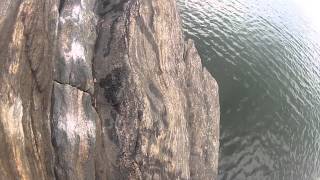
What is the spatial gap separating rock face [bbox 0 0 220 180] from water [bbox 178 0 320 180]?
37.2ft

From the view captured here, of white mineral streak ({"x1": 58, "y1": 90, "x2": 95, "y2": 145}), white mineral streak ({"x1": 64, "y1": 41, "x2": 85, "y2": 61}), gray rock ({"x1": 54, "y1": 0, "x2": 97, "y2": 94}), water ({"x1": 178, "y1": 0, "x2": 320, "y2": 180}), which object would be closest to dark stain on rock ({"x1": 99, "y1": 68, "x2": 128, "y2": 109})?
gray rock ({"x1": 54, "y1": 0, "x2": 97, "y2": 94})

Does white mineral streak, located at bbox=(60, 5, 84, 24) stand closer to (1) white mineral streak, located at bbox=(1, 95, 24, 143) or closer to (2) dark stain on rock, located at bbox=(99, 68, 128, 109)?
(2) dark stain on rock, located at bbox=(99, 68, 128, 109)

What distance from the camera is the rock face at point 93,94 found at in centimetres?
2084

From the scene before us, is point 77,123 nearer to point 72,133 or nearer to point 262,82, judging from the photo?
point 72,133

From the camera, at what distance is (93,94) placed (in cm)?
2412

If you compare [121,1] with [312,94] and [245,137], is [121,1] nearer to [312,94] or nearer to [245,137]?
[245,137]

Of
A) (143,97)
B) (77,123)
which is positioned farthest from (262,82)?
(77,123)

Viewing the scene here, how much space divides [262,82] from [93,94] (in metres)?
28.8

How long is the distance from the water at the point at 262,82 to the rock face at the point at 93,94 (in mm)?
11337

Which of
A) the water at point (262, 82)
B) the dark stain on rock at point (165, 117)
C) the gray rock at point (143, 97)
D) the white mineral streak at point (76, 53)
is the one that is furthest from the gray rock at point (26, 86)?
the water at point (262, 82)

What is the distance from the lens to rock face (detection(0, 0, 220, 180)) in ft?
68.4

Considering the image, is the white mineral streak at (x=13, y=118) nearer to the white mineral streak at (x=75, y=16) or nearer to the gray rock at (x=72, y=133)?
the gray rock at (x=72, y=133)

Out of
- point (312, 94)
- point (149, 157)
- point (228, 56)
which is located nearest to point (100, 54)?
point (149, 157)

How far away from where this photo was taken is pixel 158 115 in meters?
25.3
